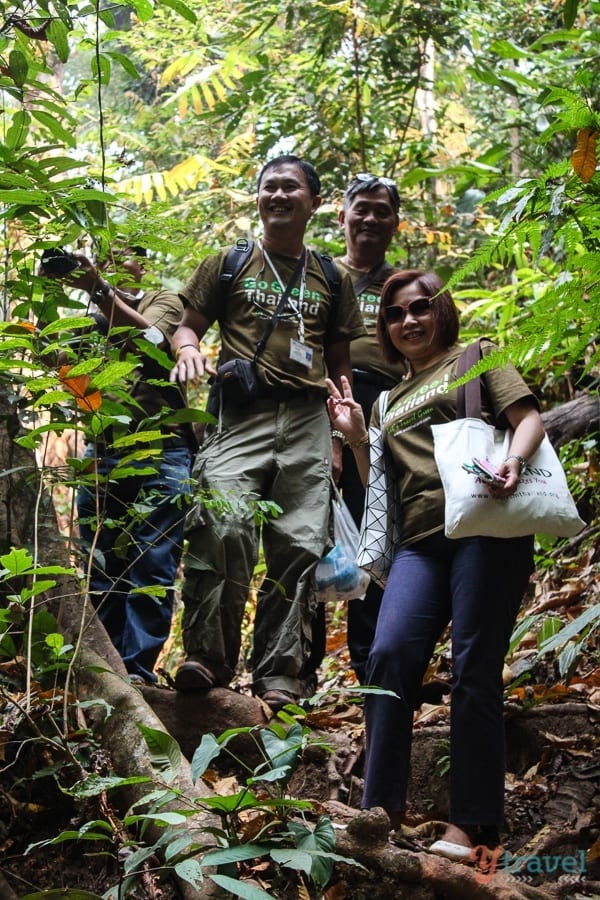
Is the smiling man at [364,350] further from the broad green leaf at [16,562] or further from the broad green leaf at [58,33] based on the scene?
the broad green leaf at [16,562]

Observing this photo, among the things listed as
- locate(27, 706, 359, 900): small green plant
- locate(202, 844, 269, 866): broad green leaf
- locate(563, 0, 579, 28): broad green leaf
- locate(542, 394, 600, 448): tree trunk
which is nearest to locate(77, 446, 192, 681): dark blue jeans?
locate(27, 706, 359, 900): small green plant

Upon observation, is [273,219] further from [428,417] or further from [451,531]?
[451,531]

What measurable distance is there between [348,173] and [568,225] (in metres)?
5.77

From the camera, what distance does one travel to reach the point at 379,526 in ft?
11.4

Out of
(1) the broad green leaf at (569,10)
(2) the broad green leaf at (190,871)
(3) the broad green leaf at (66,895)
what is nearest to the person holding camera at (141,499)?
(3) the broad green leaf at (66,895)

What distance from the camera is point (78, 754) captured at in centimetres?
279

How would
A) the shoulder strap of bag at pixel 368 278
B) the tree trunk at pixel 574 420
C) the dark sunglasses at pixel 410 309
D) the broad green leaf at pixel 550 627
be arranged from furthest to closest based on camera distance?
the tree trunk at pixel 574 420 < the shoulder strap of bag at pixel 368 278 < the broad green leaf at pixel 550 627 < the dark sunglasses at pixel 410 309

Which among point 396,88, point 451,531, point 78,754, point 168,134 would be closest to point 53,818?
point 78,754

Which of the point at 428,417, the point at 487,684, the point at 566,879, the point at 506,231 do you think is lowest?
the point at 566,879

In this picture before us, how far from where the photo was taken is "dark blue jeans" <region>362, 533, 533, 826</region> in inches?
113

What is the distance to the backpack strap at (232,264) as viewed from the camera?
4.36m

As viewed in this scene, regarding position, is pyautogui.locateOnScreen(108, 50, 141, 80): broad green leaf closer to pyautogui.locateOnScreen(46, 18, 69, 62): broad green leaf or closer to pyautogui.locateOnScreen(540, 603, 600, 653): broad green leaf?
pyautogui.locateOnScreen(46, 18, 69, 62): broad green leaf

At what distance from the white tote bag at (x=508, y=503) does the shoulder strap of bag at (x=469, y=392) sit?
184 mm

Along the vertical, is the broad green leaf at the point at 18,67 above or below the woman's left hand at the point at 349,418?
above
